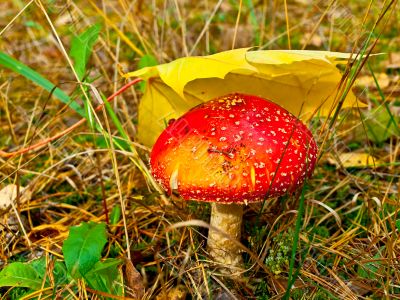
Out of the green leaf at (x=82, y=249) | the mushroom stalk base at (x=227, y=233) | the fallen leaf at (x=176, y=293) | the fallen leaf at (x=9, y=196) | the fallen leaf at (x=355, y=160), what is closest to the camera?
the green leaf at (x=82, y=249)

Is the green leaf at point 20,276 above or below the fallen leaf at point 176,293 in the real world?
above

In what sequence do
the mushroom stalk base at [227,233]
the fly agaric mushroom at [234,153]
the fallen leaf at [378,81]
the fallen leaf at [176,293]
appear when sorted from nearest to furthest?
the fly agaric mushroom at [234,153], the fallen leaf at [176,293], the mushroom stalk base at [227,233], the fallen leaf at [378,81]

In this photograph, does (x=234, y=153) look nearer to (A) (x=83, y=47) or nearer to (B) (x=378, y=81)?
(A) (x=83, y=47)

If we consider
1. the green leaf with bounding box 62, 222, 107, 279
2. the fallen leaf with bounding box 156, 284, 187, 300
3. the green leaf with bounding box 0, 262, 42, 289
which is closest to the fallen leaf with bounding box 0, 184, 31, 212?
the green leaf with bounding box 0, 262, 42, 289

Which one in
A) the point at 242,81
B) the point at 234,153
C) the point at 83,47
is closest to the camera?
the point at 234,153

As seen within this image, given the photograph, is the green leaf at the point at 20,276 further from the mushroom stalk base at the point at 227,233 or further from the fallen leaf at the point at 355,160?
the fallen leaf at the point at 355,160

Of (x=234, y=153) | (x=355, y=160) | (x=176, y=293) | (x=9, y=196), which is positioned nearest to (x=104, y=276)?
(x=176, y=293)

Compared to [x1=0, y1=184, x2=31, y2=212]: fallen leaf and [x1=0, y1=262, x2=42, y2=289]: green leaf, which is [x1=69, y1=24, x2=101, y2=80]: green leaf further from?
[x1=0, y1=262, x2=42, y2=289]: green leaf

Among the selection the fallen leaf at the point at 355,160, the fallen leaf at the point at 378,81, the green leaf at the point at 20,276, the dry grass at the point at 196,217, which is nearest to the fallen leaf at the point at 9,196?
the dry grass at the point at 196,217
